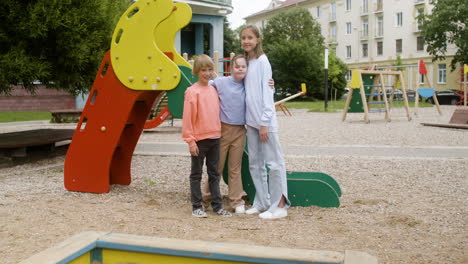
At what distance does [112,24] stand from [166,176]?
3.40 metres

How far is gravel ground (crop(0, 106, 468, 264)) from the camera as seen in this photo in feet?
12.4

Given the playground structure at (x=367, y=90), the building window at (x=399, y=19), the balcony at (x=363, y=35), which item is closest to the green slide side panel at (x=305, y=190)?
the playground structure at (x=367, y=90)

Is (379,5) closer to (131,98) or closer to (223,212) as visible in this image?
(131,98)

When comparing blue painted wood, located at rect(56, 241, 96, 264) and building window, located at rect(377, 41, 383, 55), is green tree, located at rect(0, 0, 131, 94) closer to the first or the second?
blue painted wood, located at rect(56, 241, 96, 264)

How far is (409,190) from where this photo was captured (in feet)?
19.1

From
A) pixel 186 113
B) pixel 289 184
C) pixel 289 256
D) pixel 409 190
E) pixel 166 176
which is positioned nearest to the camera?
pixel 289 256

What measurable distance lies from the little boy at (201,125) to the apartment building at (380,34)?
4524cm

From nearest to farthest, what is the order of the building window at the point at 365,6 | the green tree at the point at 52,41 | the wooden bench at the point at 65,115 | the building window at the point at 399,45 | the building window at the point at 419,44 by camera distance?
the green tree at the point at 52,41 < the wooden bench at the point at 65,115 < the building window at the point at 419,44 < the building window at the point at 399,45 < the building window at the point at 365,6

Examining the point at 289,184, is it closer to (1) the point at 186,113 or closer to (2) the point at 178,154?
(1) the point at 186,113

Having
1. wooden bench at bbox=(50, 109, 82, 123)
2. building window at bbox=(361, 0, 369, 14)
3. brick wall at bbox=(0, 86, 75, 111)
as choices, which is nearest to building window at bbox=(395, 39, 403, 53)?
building window at bbox=(361, 0, 369, 14)

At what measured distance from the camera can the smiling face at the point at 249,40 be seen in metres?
4.58

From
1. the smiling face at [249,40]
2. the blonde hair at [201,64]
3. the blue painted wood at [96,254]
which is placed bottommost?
the blue painted wood at [96,254]

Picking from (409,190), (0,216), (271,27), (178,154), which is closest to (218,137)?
(0,216)

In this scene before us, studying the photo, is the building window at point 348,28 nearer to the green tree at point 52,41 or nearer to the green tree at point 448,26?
the green tree at point 448,26
